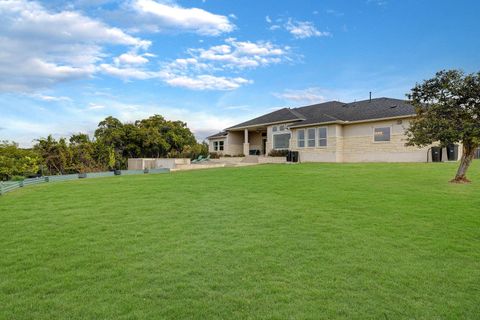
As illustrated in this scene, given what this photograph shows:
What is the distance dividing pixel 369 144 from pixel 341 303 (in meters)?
22.7

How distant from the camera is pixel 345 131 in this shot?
84.8ft

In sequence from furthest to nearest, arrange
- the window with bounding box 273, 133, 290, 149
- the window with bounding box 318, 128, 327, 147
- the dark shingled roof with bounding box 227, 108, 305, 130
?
the dark shingled roof with bounding box 227, 108, 305, 130
the window with bounding box 273, 133, 290, 149
the window with bounding box 318, 128, 327, 147

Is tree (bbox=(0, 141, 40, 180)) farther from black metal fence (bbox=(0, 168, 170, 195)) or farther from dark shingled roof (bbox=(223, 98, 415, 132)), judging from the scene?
dark shingled roof (bbox=(223, 98, 415, 132))

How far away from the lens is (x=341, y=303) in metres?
3.28

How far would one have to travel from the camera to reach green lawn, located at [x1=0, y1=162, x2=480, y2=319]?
3.23 m

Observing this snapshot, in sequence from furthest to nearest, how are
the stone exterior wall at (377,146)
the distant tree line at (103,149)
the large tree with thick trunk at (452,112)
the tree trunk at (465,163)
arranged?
the stone exterior wall at (377,146)
the distant tree line at (103,149)
the tree trunk at (465,163)
the large tree with thick trunk at (452,112)

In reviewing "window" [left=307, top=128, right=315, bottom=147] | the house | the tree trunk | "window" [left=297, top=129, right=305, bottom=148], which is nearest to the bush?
the house

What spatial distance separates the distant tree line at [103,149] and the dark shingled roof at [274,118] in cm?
636

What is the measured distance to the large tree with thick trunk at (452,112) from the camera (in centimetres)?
1144

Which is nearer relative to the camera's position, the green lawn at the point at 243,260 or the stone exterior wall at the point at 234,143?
the green lawn at the point at 243,260

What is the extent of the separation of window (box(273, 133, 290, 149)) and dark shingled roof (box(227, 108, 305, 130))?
54.1 inches

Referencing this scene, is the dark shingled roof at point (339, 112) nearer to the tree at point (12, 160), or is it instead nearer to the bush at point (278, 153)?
the bush at point (278, 153)

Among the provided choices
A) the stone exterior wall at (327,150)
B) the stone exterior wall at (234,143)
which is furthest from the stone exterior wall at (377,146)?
the stone exterior wall at (234,143)

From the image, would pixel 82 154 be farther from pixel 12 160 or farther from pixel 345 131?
pixel 345 131
